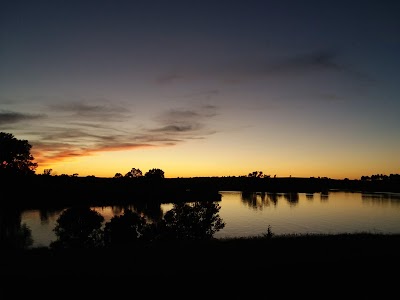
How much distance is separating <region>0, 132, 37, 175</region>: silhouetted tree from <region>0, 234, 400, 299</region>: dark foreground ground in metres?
39.5

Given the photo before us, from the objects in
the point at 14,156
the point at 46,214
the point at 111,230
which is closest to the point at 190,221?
the point at 111,230

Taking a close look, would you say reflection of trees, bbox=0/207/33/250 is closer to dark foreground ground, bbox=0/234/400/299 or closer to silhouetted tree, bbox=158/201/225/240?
silhouetted tree, bbox=158/201/225/240

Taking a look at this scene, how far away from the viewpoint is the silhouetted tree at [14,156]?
62.6 meters

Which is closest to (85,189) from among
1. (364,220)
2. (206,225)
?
(206,225)

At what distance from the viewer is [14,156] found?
65.1 metres

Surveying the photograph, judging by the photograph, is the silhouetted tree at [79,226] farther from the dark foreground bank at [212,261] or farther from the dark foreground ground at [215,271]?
the dark foreground ground at [215,271]

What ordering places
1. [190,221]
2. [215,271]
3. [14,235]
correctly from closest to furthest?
[215,271]
[190,221]
[14,235]

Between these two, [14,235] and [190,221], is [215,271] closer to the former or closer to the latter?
[190,221]

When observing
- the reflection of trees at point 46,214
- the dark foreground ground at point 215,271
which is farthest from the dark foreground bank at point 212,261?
the reflection of trees at point 46,214

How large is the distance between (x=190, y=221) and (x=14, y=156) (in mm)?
38211

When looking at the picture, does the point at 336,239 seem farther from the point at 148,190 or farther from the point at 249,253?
the point at 148,190

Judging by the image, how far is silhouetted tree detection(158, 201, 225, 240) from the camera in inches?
2825

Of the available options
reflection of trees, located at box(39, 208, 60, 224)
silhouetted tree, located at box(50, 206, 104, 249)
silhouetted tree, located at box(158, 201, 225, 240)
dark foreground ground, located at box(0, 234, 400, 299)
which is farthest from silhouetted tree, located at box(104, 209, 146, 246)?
reflection of trees, located at box(39, 208, 60, 224)

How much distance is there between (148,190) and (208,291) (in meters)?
180
